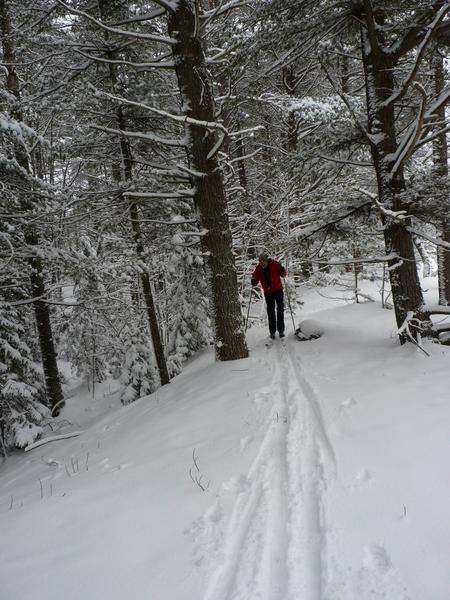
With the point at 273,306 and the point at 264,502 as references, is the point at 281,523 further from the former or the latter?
the point at 273,306

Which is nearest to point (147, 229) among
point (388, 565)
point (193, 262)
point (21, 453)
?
point (193, 262)

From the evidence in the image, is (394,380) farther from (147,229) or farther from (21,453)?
(21,453)

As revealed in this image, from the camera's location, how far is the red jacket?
1005cm

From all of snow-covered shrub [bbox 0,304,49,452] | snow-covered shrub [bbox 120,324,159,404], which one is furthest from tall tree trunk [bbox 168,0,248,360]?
snow-covered shrub [bbox 0,304,49,452]

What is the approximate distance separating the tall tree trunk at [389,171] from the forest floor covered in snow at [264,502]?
3.46 ft

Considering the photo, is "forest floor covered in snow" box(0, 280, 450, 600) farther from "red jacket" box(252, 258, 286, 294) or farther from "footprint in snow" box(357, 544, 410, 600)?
"red jacket" box(252, 258, 286, 294)

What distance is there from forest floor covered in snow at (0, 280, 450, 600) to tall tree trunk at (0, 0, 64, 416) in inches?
253

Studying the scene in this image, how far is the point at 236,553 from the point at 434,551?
1.36 meters

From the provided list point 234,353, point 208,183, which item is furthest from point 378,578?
point 208,183

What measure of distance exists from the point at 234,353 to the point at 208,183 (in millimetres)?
3627

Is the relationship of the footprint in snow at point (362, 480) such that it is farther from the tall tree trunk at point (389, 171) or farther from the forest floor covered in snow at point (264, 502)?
the tall tree trunk at point (389, 171)

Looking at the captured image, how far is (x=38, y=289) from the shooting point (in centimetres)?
1211

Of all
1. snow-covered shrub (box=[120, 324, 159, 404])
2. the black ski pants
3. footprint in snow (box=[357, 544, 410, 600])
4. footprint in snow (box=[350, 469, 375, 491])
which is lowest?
snow-covered shrub (box=[120, 324, 159, 404])

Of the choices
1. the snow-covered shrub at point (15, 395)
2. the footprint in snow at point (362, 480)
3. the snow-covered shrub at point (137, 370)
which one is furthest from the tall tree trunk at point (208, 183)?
the snow-covered shrub at point (15, 395)
